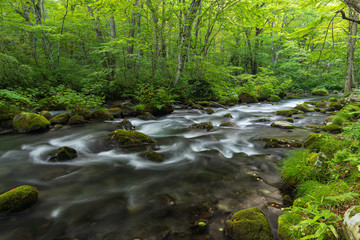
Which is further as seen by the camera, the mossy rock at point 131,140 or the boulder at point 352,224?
the mossy rock at point 131,140

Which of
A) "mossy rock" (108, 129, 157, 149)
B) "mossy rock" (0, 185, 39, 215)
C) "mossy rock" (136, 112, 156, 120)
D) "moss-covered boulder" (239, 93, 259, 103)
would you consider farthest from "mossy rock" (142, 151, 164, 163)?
"moss-covered boulder" (239, 93, 259, 103)

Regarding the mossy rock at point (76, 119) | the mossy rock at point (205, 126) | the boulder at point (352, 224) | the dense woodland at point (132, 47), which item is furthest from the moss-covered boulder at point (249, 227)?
the dense woodland at point (132, 47)

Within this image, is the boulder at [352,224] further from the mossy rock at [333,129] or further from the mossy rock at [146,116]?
the mossy rock at [146,116]

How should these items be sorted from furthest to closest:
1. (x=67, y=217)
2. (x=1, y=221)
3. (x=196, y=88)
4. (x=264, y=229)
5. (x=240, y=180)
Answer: (x=196, y=88) → (x=240, y=180) → (x=67, y=217) → (x=1, y=221) → (x=264, y=229)

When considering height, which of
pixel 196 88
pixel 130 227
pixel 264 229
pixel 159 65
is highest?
pixel 159 65

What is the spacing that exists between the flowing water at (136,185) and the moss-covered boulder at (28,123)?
36 cm

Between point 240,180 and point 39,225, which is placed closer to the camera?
point 39,225

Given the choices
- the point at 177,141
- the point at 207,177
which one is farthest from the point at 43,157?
the point at 207,177

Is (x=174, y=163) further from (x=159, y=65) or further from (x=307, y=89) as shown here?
(x=307, y=89)

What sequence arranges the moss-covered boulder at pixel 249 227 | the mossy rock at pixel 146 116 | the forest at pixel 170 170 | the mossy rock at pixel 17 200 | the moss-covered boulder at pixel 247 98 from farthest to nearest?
the moss-covered boulder at pixel 247 98, the mossy rock at pixel 146 116, the mossy rock at pixel 17 200, the forest at pixel 170 170, the moss-covered boulder at pixel 249 227

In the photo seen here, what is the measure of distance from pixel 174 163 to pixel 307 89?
24.3 metres

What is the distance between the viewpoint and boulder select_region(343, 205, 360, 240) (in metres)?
1.54

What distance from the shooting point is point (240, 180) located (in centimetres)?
377

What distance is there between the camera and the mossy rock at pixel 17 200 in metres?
2.69
